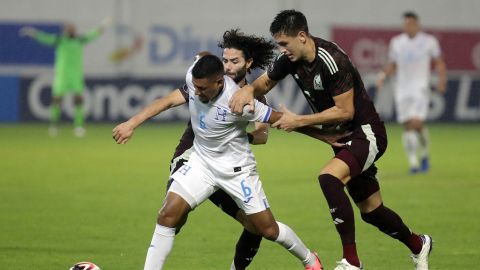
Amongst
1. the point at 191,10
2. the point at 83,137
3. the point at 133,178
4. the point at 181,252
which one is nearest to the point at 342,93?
the point at 181,252

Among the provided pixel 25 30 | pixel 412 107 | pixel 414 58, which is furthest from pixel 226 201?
pixel 25 30

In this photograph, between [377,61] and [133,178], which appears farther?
[377,61]

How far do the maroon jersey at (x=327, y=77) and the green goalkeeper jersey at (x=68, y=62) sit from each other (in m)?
16.4

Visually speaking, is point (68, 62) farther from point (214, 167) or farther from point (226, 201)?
point (214, 167)

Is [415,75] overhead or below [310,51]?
below

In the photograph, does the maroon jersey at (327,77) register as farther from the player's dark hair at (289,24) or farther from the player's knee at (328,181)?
the player's knee at (328,181)

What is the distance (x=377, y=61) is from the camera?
28344mm

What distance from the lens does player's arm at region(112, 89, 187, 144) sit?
7.70 m

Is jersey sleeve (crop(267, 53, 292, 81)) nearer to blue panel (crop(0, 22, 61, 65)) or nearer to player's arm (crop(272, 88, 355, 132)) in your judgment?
player's arm (crop(272, 88, 355, 132))

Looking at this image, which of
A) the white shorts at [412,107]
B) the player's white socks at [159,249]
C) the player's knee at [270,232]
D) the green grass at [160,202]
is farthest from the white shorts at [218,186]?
the white shorts at [412,107]

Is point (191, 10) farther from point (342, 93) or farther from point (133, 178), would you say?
point (342, 93)

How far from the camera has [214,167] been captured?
7.93 m

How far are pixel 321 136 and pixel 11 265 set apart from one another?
2877mm

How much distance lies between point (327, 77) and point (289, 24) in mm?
501
